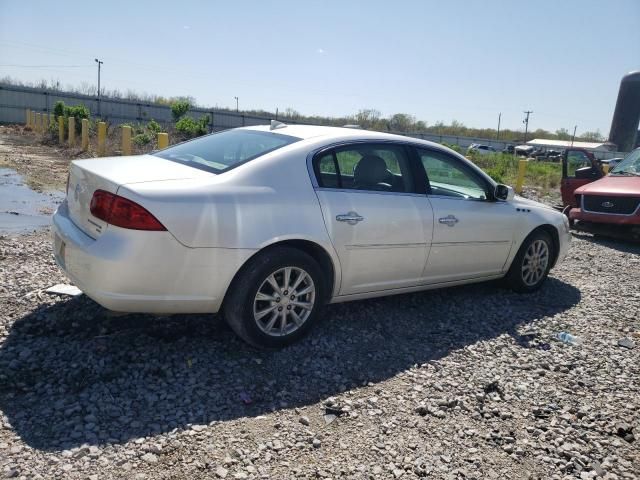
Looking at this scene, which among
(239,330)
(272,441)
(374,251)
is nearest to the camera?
(272,441)

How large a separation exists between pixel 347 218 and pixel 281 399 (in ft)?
4.59

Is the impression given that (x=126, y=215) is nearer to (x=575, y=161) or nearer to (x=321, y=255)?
(x=321, y=255)

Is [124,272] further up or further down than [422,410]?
further up

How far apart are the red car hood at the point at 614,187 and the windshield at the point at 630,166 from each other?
0.75ft

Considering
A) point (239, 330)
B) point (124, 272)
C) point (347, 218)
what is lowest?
point (239, 330)

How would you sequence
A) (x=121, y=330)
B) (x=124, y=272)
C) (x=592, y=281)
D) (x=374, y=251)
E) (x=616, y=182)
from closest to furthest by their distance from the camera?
1. (x=124, y=272)
2. (x=121, y=330)
3. (x=374, y=251)
4. (x=592, y=281)
5. (x=616, y=182)

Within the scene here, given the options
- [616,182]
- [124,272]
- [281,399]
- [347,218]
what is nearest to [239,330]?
[281,399]

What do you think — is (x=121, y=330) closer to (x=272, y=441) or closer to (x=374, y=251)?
(x=272, y=441)

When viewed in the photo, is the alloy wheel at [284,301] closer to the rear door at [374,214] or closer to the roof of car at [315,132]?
the rear door at [374,214]

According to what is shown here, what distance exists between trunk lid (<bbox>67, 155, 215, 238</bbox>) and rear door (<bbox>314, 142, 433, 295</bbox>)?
943 mm

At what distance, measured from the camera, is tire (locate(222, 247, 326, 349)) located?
3.50 meters

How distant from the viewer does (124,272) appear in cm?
314

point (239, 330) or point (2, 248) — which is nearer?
point (239, 330)

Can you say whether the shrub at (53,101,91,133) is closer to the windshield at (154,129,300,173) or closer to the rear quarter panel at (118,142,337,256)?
the windshield at (154,129,300,173)
